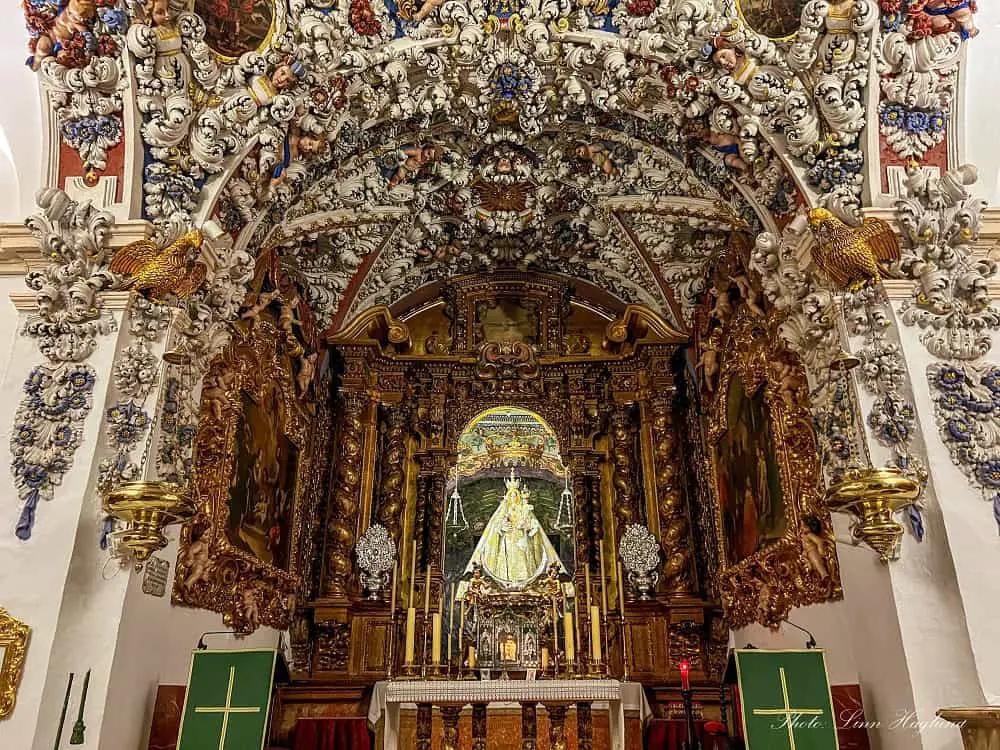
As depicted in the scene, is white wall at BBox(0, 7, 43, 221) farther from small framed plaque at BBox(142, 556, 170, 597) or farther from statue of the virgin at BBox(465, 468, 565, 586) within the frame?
statue of the virgin at BBox(465, 468, 565, 586)

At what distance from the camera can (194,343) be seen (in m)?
6.42

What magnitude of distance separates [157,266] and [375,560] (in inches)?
179

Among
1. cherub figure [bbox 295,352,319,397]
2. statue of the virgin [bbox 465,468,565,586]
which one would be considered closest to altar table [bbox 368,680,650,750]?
statue of the virgin [bbox 465,468,565,586]

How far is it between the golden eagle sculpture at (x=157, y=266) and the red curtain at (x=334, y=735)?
3939 millimetres

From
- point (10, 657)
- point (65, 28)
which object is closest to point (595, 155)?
point (65, 28)

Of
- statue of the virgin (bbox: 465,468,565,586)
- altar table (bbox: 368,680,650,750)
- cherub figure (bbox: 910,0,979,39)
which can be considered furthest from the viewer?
statue of the virgin (bbox: 465,468,565,586)

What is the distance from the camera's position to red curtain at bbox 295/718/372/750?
277 inches

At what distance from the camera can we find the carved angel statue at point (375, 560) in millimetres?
9234

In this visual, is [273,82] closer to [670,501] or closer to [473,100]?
[473,100]

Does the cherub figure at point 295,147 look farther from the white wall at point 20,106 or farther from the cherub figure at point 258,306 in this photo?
the white wall at point 20,106

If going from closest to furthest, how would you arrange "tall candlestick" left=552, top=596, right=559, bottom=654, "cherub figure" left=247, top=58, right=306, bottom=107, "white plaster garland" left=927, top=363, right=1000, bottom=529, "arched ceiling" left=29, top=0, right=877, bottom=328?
1. "white plaster garland" left=927, top=363, right=1000, bottom=529
2. "arched ceiling" left=29, top=0, right=877, bottom=328
3. "cherub figure" left=247, top=58, right=306, bottom=107
4. "tall candlestick" left=552, top=596, right=559, bottom=654

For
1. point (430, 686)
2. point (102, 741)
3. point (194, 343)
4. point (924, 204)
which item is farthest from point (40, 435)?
point (924, 204)

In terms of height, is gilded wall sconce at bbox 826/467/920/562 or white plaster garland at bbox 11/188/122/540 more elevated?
white plaster garland at bbox 11/188/122/540

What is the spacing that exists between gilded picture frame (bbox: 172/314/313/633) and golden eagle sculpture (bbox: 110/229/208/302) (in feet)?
4.18
